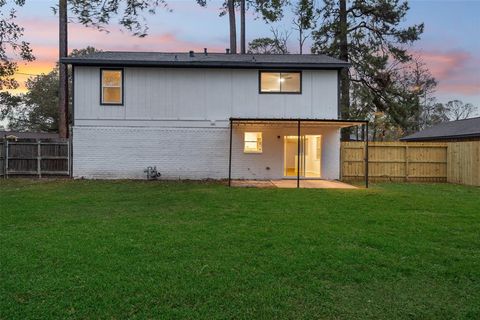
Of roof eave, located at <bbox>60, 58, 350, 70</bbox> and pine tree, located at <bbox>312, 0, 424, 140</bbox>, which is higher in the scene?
pine tree, located at <bbox>312, 0, 424, 140</bbox>

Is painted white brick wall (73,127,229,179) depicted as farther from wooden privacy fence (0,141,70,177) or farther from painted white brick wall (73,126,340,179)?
wooden privacy fence (0,141,70,177)

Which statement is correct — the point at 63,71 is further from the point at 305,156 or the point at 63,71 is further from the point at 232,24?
the point at 305,156

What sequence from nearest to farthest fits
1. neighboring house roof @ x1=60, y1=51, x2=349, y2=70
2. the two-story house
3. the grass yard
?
the grass yard → neighboring house roof @ x1=60, y1=51, x2=349, y2=70 → the two-story house

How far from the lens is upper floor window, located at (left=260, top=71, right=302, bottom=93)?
49.2 ft

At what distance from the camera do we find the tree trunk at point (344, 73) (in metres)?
21.5

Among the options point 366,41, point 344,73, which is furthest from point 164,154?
point 366,41

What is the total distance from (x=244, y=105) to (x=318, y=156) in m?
3.72

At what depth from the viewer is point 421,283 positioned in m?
4.00

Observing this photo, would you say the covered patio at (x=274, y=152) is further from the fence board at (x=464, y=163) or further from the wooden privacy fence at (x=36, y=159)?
the wooden privacy fence at (x=36, y=159)

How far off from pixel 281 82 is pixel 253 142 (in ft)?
8.53

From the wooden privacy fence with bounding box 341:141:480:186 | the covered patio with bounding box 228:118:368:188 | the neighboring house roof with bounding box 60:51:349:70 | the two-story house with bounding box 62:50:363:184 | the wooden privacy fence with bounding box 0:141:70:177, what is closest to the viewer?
the neighboring house roof with bounding box 60:51:349:70

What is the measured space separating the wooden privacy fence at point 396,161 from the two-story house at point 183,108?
1829 mm

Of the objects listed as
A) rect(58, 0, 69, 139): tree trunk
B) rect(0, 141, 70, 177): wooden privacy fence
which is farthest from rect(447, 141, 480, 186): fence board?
rect(58, 0, 69, 139): tree trunk

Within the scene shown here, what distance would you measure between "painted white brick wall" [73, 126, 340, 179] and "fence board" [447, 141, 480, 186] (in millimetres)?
7077
